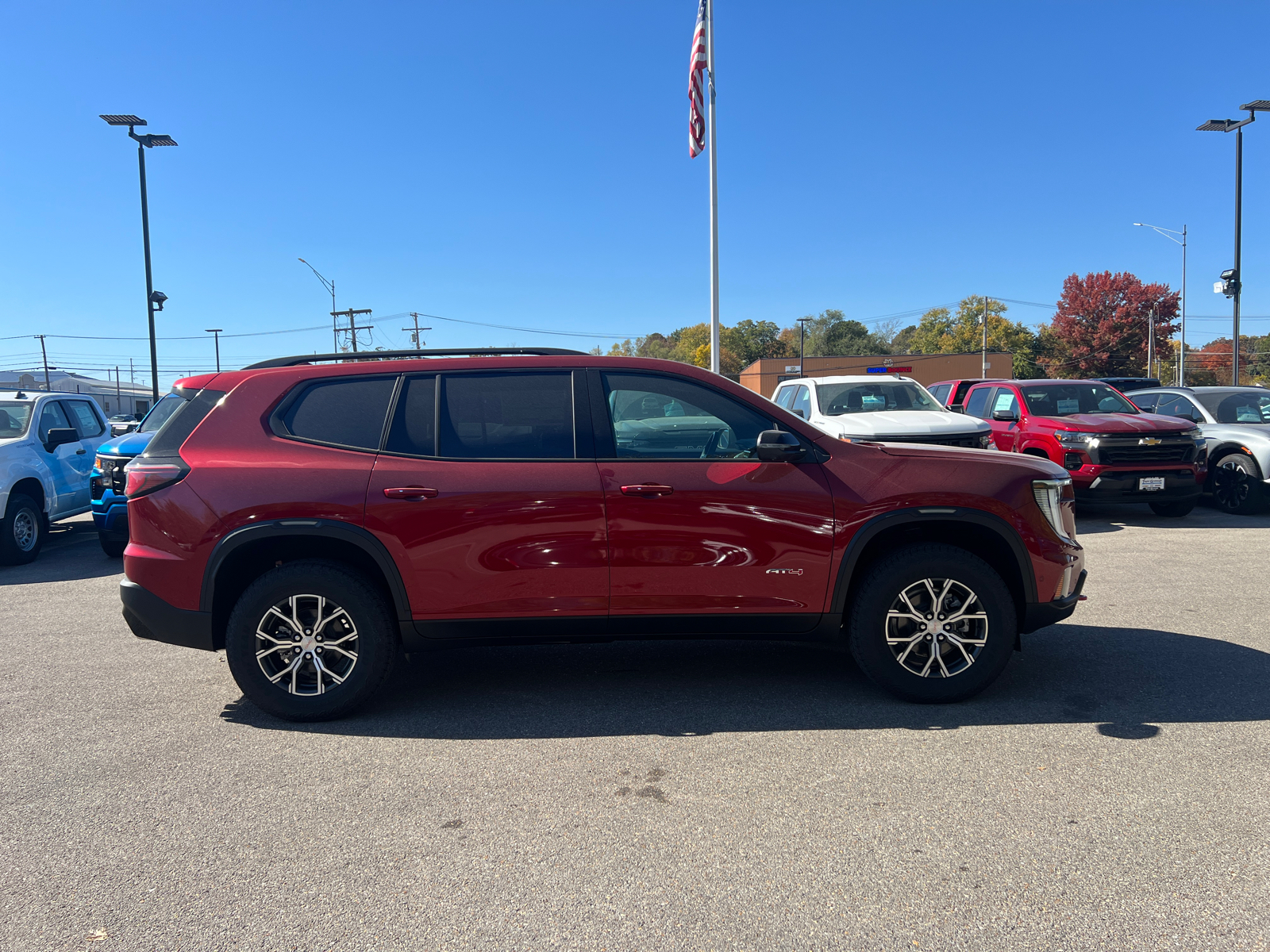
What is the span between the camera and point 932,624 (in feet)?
A: 14.4

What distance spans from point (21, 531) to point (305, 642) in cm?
755

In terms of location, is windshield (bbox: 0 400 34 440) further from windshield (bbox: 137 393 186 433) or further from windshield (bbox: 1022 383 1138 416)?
windshield (bbox: 1022 383 1138 416)

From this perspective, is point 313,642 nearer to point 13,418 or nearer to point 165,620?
point 165,620

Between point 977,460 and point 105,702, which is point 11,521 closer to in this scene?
point 105,702

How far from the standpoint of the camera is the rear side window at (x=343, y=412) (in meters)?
4.46

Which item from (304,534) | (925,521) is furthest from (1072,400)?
(304,534)

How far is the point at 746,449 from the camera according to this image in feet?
14.6

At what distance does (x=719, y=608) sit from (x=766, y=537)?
0.43 m

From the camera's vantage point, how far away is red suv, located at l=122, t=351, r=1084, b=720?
4289 mm

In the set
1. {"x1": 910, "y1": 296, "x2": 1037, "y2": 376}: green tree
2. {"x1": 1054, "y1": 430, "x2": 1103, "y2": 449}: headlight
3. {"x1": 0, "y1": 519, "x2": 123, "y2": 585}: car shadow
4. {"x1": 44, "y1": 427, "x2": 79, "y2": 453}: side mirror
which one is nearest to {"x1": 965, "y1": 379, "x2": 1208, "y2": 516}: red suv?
{"x1": 1054, "y1": 430, "x2": 1103, "y2": 449}: headlight

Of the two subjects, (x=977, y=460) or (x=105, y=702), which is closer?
(x=977, y=460)

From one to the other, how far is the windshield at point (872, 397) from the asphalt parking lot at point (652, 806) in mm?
5924

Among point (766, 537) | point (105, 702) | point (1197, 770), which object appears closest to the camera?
point (1197, 770)

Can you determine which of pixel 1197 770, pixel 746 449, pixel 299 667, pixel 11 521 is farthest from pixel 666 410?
pixel 11 521
